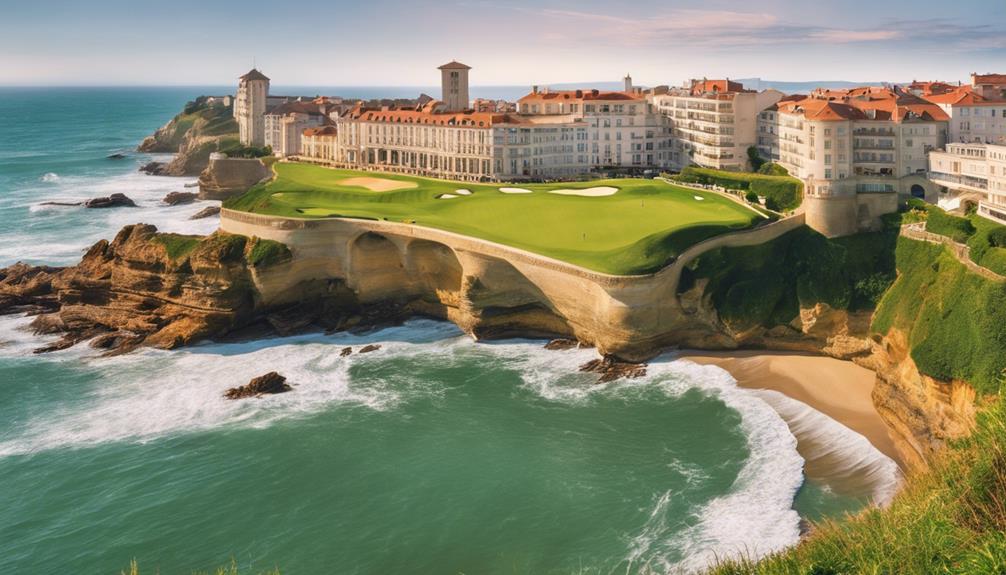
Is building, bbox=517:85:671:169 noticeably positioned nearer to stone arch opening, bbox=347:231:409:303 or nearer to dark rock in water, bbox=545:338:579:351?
stone arch opening, bbox=347:231:409:303

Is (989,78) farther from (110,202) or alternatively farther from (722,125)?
(110,202)

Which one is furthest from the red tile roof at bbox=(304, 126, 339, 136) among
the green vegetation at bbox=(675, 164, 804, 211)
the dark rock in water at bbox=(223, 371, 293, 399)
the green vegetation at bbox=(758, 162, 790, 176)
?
the dark rock in water at bbox=(223, 371, 293, 399)

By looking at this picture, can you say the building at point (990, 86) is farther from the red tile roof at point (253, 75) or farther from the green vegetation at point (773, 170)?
the red tile roof at point (253, 75)

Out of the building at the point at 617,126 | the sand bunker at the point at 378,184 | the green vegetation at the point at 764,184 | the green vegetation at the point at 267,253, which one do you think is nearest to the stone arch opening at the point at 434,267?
the green vegetation at the point at 267,253

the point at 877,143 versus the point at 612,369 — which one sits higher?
the point at 877,143

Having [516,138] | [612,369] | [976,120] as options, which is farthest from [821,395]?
[516,138]

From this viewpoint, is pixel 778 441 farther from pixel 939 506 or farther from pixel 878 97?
pixel 878 97

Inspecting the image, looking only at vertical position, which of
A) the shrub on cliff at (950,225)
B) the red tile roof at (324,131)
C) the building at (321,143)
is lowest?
the shrub on cliff at (950,225)
